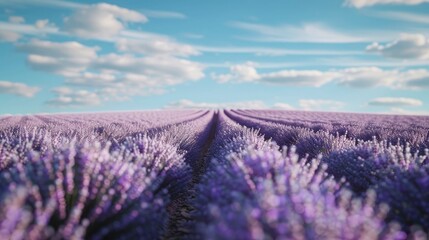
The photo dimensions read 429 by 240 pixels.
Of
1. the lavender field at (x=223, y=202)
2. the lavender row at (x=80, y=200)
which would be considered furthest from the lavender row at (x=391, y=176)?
the lavender row at (x=80, y=200)

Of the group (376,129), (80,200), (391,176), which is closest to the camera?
(80,200)

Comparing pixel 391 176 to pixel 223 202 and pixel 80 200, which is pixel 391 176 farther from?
pixel 80 200

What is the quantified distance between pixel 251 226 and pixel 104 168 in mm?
1606

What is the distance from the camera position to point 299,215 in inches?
91.3

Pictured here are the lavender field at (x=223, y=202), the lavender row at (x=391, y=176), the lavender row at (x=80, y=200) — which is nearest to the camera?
the lavender field at (x=223, y=202)

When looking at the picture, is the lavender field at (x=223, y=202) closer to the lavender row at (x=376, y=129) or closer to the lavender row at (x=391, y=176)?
the lavender row at (x=391, y=176)

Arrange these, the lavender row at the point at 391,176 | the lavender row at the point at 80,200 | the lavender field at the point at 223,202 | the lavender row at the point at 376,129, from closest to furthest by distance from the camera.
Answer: the lavender field at the point at 223,202, the lavender row at the point at 80,200, the lavender row at the point at 391,176, the lavender row at the point at 376,129

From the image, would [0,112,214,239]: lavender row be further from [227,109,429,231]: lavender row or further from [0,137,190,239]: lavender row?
[227,109,429,231]: lavender row

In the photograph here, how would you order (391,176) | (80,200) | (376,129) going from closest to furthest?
(80,200)
(391,176)
(376,129)

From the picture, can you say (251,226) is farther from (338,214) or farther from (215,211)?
(338,214)

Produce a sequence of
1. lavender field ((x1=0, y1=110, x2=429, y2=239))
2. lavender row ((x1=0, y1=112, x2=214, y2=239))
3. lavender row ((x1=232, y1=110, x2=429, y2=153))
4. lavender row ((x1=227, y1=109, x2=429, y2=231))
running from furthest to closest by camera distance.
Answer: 1. lavender row ((x1=232, y1=110, x2=429, y2=153))
2. lavender row ((x1=227, y1=109, x2=429, y2=231))
3. lavender row ((x1=0, y1=112, x2=214, y2=239))
4. lavender field ((x1=0, y1=110, x2=429, y2=239))

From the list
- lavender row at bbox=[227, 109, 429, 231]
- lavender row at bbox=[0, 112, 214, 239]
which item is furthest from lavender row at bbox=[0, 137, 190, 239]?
lavender row at bbox=[227, 109, 429, 231]

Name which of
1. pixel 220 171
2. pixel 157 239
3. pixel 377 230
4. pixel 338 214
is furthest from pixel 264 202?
pixel 157 239

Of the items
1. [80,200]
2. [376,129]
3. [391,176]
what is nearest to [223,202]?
[80,200]
